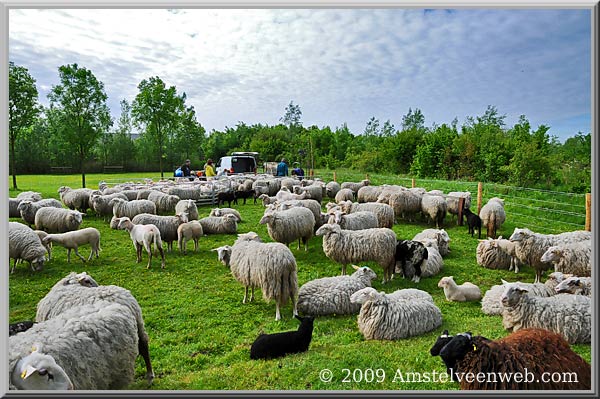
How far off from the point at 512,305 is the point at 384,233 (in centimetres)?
342

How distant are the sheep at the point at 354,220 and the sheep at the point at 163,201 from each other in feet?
25.6

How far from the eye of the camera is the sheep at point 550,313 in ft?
15.5

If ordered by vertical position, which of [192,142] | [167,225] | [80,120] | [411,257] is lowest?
[411,257]

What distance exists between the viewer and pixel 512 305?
5031 millimetres

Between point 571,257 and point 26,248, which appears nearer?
point 571,257

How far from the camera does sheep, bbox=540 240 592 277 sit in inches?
262

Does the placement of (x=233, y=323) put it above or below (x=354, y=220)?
below

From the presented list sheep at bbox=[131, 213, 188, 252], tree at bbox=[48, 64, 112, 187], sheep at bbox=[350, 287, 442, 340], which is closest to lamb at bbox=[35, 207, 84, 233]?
sheep at bbox=[131, 213, 188, 252]

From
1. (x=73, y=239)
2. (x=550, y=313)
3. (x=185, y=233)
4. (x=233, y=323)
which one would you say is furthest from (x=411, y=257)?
(x=73, y=239)

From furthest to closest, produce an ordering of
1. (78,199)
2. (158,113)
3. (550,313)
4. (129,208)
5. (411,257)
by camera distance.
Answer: (158,113), (78,199), (129,208), (411,257), (550,313)

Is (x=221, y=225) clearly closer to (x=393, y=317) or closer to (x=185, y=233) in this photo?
(x=185, y=233)

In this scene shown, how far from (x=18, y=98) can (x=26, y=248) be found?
10.7 ft

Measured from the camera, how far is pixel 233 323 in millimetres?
5805

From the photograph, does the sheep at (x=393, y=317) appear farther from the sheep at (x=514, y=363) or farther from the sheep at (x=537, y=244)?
the sheep at (x=537, y=244)
